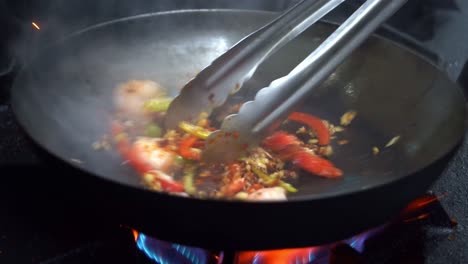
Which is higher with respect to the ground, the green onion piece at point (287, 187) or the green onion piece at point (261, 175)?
the green onion piece at point (261, 175)

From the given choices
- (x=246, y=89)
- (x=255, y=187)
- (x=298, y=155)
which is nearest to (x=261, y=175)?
(x=255, y=187)

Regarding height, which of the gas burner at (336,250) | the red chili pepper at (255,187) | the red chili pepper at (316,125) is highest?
the red chili pepper at (316,125)

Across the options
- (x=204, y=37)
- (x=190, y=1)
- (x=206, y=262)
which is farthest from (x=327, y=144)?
(x=190, y=1)

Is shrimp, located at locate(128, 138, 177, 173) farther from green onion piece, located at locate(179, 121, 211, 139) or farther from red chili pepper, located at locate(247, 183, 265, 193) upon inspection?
red chili pepper, located at locate(247, 183, 265, 193)

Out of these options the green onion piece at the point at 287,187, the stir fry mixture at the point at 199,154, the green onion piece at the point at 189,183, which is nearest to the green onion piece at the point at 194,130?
the stir fry mixture at the point at 199,154

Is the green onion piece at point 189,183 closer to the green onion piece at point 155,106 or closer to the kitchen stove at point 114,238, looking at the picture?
the kitchen stove at point 114,238
